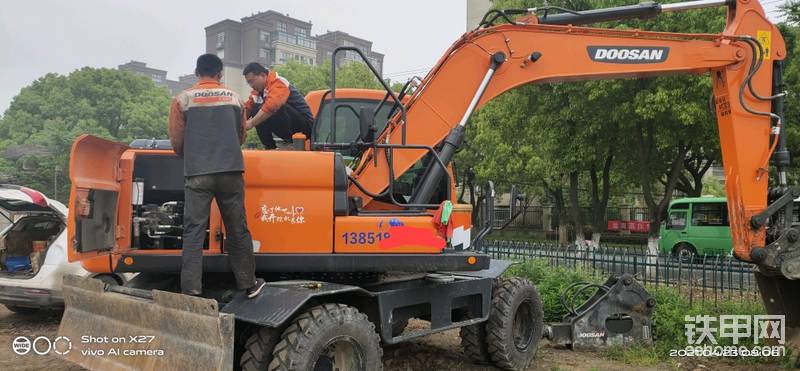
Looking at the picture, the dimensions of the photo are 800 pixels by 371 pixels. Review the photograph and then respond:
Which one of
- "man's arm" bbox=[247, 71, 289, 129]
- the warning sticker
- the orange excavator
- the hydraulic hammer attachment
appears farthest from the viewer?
the hydraulic hammer attachment

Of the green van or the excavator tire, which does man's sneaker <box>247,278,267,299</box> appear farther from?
the green van

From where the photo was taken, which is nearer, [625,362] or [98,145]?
[98,145]

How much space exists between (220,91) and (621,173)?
68.8 ft

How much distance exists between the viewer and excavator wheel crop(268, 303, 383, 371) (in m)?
3.93

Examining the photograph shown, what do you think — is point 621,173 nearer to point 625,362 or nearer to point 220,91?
point 625,362

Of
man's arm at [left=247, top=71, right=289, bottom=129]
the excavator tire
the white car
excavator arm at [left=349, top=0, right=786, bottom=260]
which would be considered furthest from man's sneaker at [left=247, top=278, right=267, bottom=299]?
the white car

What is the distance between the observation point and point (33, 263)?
7.63 meters

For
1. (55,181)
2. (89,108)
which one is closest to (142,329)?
(55,181)

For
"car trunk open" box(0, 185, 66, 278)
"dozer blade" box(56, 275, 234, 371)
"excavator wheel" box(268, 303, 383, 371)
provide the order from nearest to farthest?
"dozer blade" box(56, 275, 234, 371) < "excavator wheel" box(268, 303, 383, 371) < "car trunk open" box(0, 185, 66, 278)

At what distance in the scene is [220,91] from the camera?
13.7 ft

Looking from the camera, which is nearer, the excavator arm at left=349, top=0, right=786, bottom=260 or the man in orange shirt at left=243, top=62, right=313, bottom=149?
the man in orange shirt at left=243, top=62, right=313, bottom=149

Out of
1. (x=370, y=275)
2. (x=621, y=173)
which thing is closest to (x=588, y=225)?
(x=621, y=173)

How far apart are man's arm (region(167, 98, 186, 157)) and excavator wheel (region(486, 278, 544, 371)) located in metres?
3.43

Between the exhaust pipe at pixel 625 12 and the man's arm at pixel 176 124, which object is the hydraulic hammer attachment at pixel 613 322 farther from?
the man's arm at pixel 176 124
